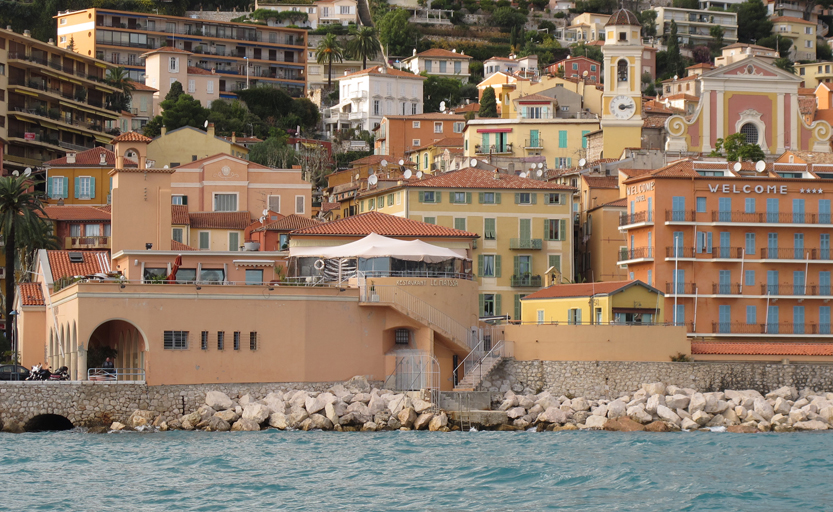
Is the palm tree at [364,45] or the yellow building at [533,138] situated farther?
the palm tree at [364,45]

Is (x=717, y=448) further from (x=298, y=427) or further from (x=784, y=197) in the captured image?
(x=784, y=197)

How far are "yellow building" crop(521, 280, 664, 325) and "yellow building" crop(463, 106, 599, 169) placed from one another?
34.0m

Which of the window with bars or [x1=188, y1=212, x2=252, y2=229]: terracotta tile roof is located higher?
[x1=188, y1=212, x2=252, y2=229]: terracotta tile roof

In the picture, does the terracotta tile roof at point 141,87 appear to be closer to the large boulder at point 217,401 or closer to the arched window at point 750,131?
the arched window at point 750,131

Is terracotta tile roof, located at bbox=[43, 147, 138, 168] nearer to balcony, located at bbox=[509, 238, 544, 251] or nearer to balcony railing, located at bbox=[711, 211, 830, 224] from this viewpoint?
balcony, located at bbox=[509, 238, 544, 251]

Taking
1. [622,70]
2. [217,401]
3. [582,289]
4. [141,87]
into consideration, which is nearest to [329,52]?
[141,87]

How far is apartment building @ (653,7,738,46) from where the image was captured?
155m

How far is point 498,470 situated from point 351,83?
8373 centimetres

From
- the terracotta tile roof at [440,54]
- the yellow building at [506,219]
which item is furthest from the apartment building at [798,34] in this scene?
the yellow building at [506,219]

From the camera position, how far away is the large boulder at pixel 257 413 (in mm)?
45156

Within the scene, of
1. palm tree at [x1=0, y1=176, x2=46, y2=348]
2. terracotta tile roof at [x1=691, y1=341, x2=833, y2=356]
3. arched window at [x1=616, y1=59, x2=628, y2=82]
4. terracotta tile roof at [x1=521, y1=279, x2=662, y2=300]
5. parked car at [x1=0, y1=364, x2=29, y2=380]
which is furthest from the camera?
arched window at [x1=616, y1=59, x2=628, y2=82]

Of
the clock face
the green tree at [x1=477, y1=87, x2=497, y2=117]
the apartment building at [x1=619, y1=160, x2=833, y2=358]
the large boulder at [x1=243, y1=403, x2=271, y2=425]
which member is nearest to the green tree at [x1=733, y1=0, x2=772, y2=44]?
the green tree at [x1=477, y1=87, x2=497, y2=117]

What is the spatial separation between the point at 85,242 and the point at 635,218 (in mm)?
26629

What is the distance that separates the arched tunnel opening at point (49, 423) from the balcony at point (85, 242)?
2204 centimetres
